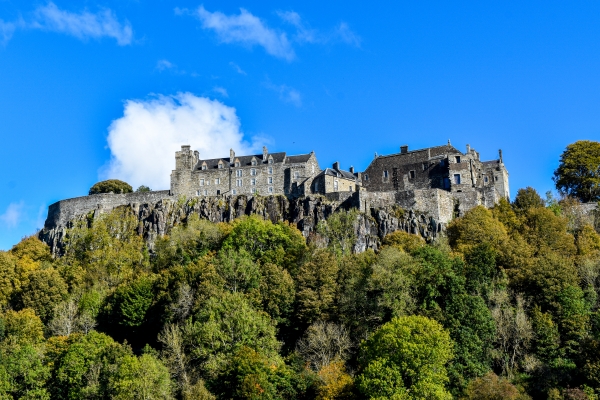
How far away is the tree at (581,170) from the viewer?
7531 cm

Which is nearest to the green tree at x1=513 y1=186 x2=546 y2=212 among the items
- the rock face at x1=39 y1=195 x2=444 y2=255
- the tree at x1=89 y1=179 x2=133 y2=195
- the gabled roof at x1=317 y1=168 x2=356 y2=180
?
the rock face at x1=39 y1=195 x2=444 y2=255

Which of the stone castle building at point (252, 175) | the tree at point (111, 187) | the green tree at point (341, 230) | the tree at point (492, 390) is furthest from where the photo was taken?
the tree at point (111, 187)

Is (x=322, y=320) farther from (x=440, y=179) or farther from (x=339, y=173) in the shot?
(x=339, y=173)

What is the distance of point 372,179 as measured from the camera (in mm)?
79438

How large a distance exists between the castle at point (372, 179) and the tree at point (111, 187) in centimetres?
2030

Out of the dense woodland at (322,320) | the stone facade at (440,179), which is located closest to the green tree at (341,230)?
the dense woodland at (322,320)

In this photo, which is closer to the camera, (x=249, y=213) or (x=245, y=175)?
(x=249, y=213)

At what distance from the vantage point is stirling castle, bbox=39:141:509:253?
236 ft

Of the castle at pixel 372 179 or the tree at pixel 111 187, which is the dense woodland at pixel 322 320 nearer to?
the castle at pixel 372 179

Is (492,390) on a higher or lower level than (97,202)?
lower

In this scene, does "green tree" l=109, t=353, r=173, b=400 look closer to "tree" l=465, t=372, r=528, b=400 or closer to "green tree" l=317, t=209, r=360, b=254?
"tree" l=465, t=372, r=528, b=400

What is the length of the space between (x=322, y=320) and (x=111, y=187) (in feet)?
199

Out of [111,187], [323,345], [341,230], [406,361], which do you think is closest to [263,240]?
[341,230]

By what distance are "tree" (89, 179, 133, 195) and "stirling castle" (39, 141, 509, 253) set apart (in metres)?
16.0
